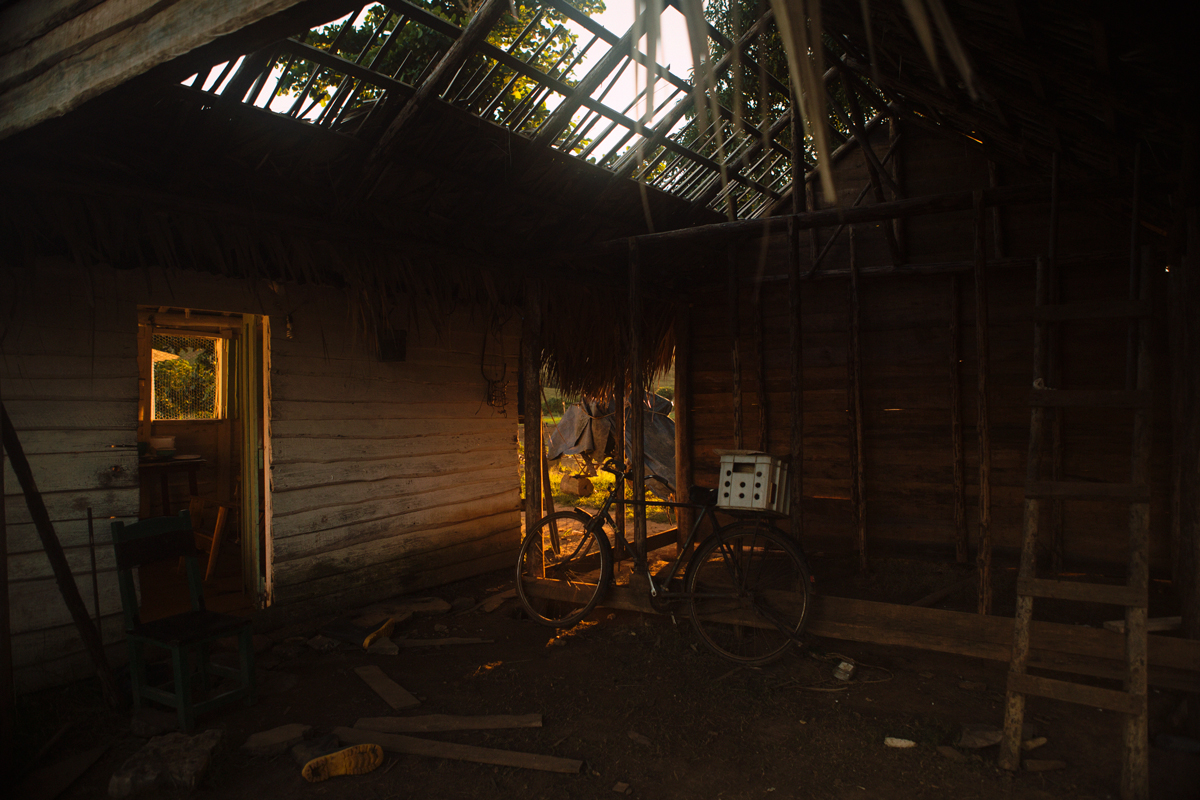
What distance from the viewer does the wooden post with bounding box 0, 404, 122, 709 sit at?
3.09 m

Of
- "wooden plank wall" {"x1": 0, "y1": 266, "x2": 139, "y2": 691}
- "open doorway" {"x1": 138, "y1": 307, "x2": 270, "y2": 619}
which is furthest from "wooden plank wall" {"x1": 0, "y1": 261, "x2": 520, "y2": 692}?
"open doorway" {"x1": 138, "y1": 307, "x2": 270, "y2": 619}

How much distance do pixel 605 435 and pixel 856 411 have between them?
6.57m

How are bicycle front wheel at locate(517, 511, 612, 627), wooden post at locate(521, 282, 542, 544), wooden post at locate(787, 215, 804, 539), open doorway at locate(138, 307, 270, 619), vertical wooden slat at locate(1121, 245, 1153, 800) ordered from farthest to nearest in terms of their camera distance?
wooden post at locate(521, 282, 542, 544) → open doorway at locate(138, 307, 270, 619) → bicycle front wheel at locate(517, 511, 612, 627) → wooden post at locate(787, 215, 804, 539) → vertical wooden slat at locate(1121, 245, 1153, 800)

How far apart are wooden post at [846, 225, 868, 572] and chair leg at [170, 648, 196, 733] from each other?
17.7ft

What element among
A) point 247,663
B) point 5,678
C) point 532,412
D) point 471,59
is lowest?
point 247,663

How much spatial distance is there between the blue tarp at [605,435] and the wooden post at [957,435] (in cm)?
557

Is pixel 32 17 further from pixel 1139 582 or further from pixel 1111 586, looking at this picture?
pixel 1139 582

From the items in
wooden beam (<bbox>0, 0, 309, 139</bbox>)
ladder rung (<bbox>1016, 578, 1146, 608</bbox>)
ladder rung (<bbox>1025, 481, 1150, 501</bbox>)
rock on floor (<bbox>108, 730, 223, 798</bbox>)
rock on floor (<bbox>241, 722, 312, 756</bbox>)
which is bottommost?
rock on floor (<bbox>241, 722, 312, 756</bbox>)

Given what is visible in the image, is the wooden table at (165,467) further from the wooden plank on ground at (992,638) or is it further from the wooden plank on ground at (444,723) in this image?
the wooden plank on ground at (992,638)

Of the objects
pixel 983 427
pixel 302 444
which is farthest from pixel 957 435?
pixel 302 444

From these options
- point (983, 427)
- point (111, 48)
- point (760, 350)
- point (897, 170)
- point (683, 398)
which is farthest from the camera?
point (683, 398)

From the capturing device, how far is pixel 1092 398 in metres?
3.07

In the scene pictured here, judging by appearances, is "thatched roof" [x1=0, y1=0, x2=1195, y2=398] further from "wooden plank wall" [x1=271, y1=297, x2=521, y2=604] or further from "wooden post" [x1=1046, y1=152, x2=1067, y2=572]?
"wooden post" [x1=1046, y1=152, x2=1067, y2=572]

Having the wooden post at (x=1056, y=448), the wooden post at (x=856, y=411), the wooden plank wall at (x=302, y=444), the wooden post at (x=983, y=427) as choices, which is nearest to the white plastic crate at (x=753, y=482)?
the wooden post at (x=983, y=427)
